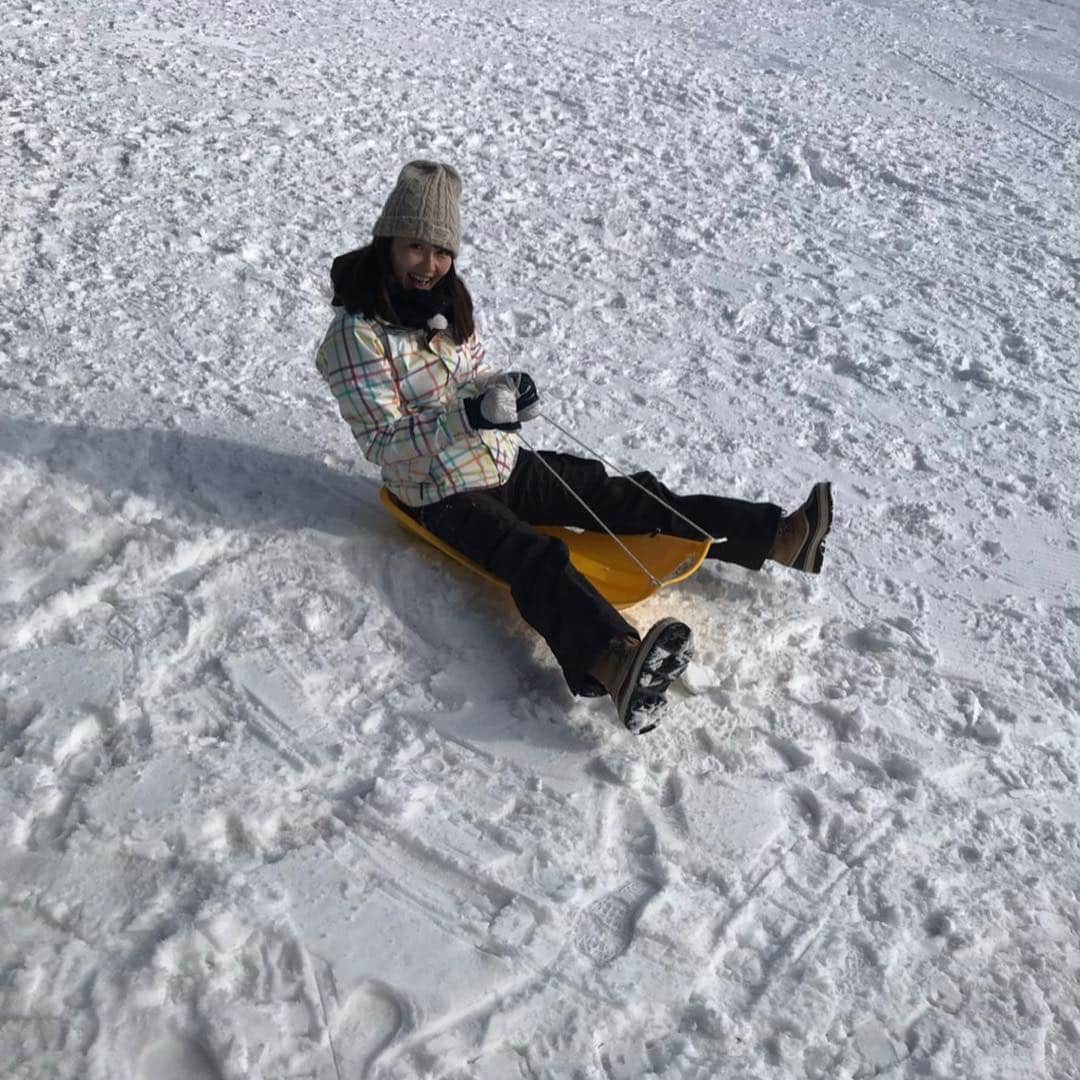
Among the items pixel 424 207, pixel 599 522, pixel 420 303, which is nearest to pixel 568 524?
pixel 599 522

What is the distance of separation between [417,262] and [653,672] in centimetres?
129

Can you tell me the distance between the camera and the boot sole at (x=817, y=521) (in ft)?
11.2

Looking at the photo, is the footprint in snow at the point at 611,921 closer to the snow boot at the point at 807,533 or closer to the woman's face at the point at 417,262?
the snow boot at the point at 807,533

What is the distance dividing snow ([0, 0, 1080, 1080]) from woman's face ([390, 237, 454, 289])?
2.67ft

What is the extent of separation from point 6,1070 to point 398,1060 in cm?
72

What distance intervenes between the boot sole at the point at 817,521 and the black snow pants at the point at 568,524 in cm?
10

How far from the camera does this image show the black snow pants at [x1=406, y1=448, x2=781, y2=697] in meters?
3.00

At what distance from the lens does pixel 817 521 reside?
3.42 meters

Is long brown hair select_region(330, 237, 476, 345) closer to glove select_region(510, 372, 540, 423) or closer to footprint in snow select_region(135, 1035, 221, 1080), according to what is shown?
A: glove select_region(510, 372, 540, 423)

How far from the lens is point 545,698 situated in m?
3.14

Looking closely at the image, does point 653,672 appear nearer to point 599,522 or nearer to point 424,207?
point 599,522

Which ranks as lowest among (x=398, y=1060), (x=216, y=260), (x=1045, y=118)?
(x=216, y=260)

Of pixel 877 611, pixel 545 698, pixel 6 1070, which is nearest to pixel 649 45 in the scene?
pixel 877 611

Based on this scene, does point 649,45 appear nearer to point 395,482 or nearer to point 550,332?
point 550,332
